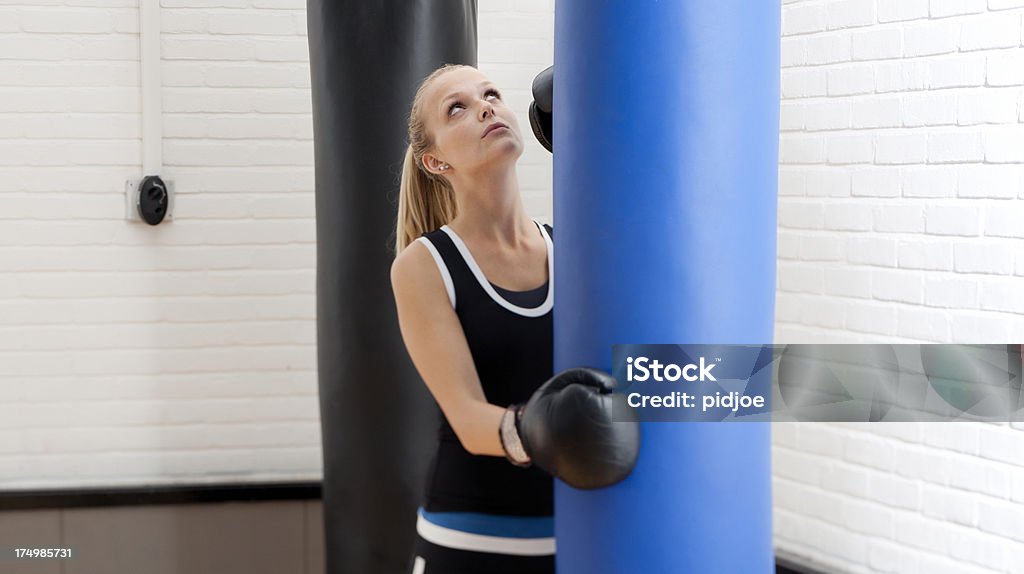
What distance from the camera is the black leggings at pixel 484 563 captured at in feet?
4.94

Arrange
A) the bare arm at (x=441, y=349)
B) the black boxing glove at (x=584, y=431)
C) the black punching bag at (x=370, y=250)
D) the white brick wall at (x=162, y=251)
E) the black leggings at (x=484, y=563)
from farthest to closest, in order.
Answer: the white brick wall at (x=162, y=251)
the black punching bag at (x=370, y=250)
the black leggings at (x=484, y=563)
the bare arm at (x=441, y=349)
the black boxing glove at (x=584, y=431)

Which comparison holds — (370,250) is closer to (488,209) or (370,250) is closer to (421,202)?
(421,202)

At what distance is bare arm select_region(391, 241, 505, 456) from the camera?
1404 mm

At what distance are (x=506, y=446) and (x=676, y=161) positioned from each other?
46 centimetres

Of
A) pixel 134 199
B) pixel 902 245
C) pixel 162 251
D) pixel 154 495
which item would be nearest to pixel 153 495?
pixel 154 495

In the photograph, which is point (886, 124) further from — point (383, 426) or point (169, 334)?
point (169, 334)

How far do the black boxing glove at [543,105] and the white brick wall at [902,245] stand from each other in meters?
1.13

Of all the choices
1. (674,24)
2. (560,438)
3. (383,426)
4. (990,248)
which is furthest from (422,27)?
(990,248)

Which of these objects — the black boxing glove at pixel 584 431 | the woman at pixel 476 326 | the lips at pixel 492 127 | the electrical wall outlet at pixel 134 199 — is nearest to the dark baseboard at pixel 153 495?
the electrical wall outlet at pixel 134 199

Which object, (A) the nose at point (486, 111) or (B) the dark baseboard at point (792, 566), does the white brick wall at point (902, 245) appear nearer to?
(B) the dark baseboard at point (792, 566)

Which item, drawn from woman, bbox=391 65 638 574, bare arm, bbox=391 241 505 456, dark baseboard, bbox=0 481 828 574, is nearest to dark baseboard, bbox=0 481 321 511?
dark baseboard, bbox=0 481 828 574

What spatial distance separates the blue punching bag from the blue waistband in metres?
0.34

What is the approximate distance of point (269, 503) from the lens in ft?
9.93

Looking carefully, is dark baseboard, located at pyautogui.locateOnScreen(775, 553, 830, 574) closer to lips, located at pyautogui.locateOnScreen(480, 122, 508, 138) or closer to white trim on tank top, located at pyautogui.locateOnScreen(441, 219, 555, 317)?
white trim on tank top, located at pyautogui.locateOnScreen(441, 219, 555, 317)
